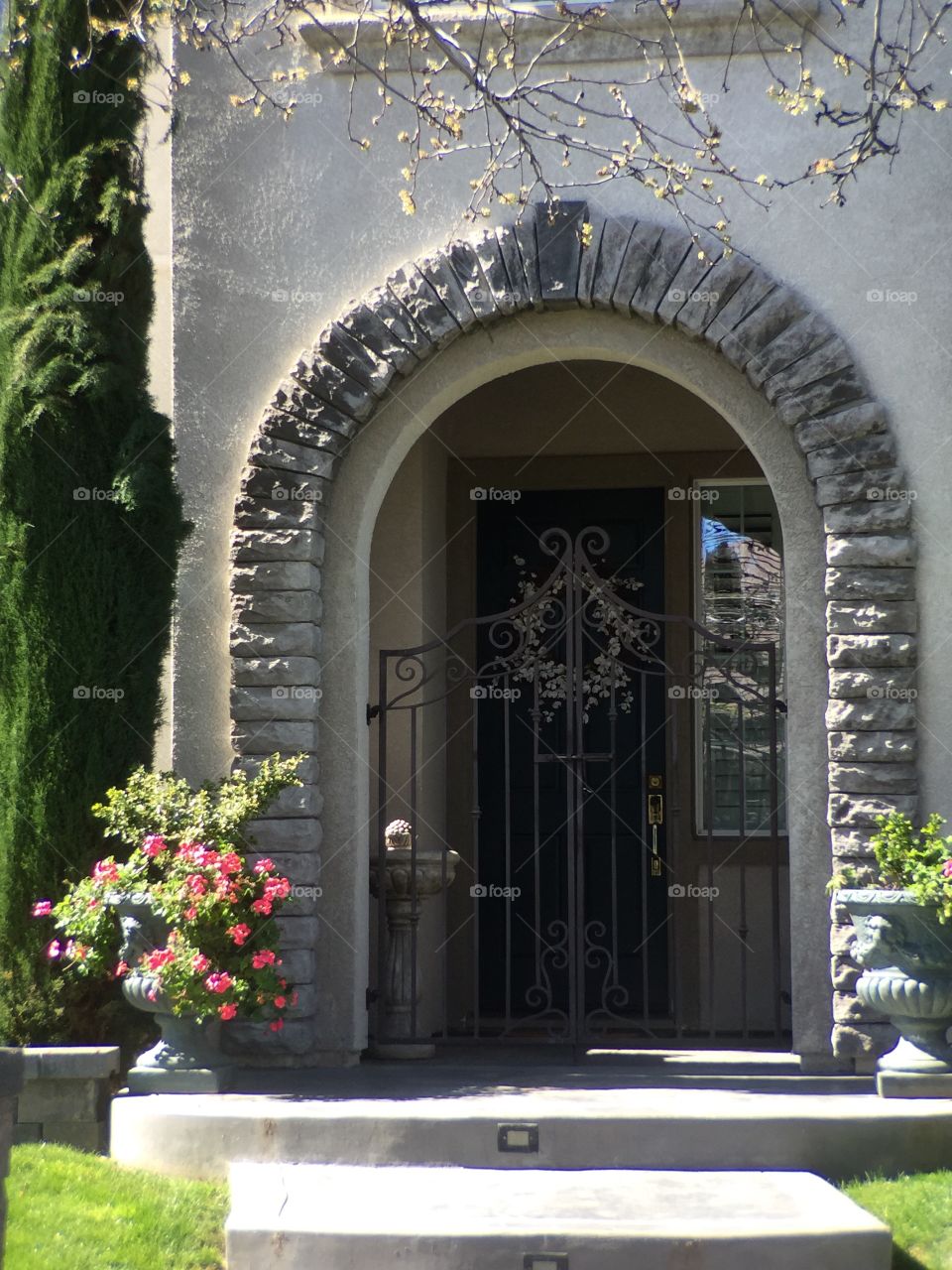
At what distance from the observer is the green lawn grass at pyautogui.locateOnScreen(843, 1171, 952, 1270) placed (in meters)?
4.70

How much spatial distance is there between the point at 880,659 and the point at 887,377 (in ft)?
4.16

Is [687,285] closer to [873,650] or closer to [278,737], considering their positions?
[873,650]

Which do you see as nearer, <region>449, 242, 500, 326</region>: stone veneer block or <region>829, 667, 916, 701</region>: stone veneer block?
<region>829, 667, 916, 701</region>: stone veneer block

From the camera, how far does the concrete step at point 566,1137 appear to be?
17.5 ft

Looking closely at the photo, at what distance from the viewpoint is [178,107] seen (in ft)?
23.2

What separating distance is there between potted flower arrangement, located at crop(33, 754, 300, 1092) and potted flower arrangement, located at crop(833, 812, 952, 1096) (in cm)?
234

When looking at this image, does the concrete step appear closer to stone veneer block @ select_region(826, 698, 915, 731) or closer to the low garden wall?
the low garden wall

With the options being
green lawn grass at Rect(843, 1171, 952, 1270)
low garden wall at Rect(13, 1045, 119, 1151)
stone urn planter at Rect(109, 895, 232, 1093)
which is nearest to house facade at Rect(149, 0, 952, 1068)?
stone urn planter at Rect(109, 895, 232, 1093)

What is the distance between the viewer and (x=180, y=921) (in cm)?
584

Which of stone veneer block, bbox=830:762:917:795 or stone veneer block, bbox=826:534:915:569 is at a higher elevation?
stone veneer block, bbox=826:534:915:569

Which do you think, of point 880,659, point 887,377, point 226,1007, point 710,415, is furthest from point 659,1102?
point 710,415

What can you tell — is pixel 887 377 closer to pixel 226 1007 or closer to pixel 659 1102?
pixel 659 1102

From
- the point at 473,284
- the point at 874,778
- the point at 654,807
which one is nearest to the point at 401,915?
the point at 654,807

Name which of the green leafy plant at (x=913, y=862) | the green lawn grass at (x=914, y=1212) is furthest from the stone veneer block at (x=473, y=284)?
the green lawn grass at (x=914, y=1212)
